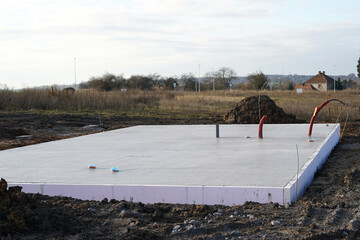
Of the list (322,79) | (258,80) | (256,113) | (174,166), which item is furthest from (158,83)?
(174,166)

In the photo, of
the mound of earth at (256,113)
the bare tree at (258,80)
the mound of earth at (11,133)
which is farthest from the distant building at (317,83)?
the mound of earth at (11,133)

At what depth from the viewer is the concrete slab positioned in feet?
17.6

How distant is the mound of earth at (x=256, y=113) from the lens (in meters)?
17.4

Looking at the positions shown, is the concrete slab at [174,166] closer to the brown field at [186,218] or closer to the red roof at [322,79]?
the brown field at [186,218]

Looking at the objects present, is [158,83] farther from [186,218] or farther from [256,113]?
[186,218]

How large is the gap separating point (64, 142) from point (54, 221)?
5906 mm

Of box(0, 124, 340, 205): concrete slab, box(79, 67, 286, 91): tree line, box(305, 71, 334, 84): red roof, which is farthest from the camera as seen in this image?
box(305, 71, 334, 84): red roof

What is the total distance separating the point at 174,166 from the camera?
6734 mm

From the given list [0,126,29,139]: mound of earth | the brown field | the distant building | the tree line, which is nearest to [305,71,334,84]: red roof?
the distant building

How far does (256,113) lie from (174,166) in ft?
37.8

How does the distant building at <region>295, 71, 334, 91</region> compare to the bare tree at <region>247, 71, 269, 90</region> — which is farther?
the distant building at <region>295, 71, 334, 91</region>

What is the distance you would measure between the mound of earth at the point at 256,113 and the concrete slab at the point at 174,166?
6.59m

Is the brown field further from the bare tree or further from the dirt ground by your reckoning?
the bare tree

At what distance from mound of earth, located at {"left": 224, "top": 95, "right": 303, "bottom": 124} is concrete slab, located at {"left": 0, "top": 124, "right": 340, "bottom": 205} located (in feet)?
21.6
